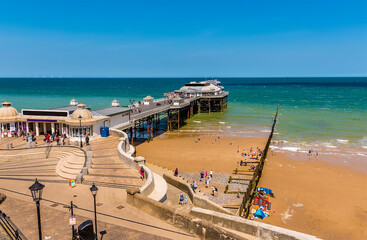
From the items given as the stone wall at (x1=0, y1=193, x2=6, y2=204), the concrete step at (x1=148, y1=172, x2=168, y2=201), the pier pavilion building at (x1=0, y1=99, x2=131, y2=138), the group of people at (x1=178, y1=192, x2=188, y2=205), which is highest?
the pier pavilion building at (x1=0, y1=99, x2=131, y2=138)

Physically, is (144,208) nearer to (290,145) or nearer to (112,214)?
(112,214)

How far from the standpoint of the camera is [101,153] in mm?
21406

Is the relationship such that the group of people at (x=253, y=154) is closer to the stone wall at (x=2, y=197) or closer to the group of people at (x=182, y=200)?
the group of people at (x=182, y=200)

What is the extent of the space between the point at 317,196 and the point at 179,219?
16853 millimetres

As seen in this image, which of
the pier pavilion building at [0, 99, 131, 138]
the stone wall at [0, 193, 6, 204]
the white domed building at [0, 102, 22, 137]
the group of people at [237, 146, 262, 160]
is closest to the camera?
the stone wall at [0, 193, 6, 204]

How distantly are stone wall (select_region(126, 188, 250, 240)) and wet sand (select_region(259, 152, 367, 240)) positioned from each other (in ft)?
34.6

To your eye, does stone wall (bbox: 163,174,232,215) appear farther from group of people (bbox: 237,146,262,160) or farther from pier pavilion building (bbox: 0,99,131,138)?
group of people (bbox: 237,146,262,160)

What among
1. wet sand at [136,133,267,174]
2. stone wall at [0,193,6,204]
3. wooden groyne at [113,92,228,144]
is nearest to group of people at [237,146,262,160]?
wet sand at [136,133,267,174]

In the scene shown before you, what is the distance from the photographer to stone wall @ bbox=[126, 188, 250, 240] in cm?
986

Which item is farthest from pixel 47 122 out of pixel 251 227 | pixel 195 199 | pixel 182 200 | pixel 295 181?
pixel 295 181

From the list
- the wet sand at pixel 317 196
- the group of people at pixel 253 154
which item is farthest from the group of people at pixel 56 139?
the group of people at pixel 253 154

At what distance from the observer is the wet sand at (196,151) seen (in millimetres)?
30734

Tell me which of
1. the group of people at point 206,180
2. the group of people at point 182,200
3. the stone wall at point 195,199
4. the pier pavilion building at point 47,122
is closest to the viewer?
the stone wall at point 195,199

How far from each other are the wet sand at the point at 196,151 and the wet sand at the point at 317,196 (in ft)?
16.5
